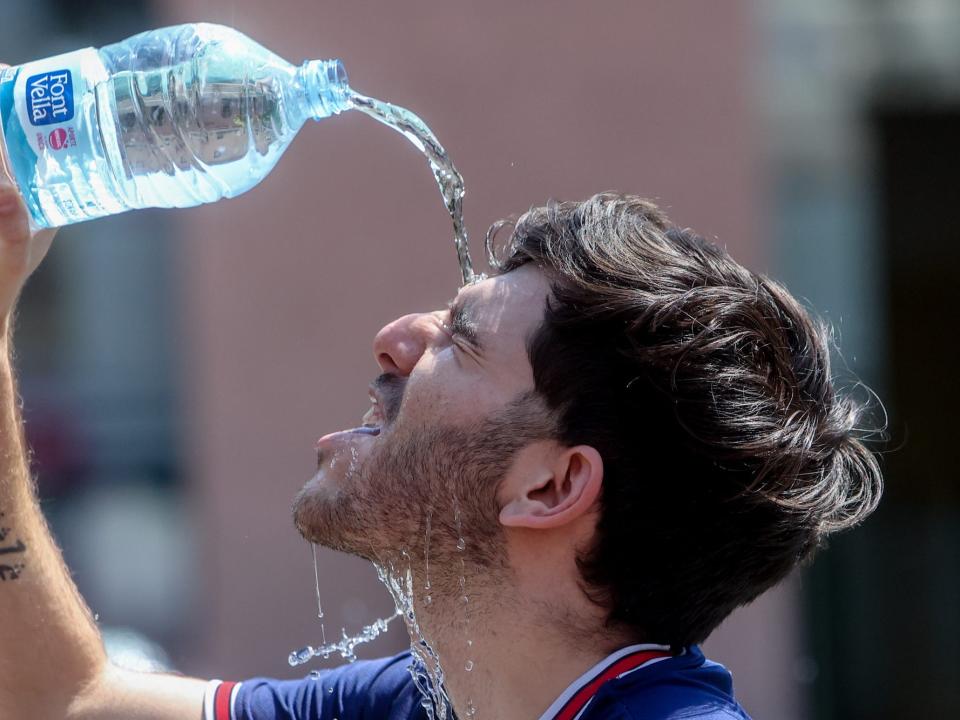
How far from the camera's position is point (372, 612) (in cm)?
596

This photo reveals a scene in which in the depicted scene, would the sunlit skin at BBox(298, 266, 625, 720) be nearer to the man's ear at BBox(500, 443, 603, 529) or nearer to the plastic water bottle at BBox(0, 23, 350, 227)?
the man's ear at BBox(500, 443, 603, 529)

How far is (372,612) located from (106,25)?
343 cm

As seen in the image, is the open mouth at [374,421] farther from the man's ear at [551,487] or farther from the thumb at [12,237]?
the thumb at [12,237]

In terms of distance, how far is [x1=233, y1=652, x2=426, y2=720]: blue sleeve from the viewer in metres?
2.65

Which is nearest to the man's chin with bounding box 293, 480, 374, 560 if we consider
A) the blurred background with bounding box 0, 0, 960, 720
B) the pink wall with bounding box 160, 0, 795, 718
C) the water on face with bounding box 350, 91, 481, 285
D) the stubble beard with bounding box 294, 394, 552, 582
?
the stubble beard with bounding box 294, 394, 552, 582

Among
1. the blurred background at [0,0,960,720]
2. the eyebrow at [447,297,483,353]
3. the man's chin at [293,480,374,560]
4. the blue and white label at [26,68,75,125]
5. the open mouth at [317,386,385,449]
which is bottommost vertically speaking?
the blurred background at [0,0,960,720]

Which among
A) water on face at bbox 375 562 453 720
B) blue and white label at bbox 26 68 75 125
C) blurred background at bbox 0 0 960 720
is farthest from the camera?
blurred background at bbox 0 0 960 720

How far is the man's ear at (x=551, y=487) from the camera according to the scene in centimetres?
242

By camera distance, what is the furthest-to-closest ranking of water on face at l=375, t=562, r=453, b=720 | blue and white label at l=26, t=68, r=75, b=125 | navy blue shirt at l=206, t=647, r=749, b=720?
water on face at l=375, t=562, r=453, b=720 → blue and white label at l=26, t=68, r=75, b=125 → navy blue shirt at l=206, t=647, r=749, b=720

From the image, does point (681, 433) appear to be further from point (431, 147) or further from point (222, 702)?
point (222, 702)

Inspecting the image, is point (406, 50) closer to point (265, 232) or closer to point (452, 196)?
point (265, 232)

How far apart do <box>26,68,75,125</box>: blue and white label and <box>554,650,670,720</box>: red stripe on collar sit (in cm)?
129

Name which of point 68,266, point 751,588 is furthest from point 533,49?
point 751,588

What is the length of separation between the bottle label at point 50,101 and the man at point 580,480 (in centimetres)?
19
